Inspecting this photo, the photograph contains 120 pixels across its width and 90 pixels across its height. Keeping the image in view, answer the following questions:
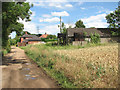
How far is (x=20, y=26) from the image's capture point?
32.2 m

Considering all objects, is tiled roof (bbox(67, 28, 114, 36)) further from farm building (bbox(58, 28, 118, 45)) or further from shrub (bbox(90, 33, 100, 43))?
shrub (bbox(90, 33, 100, 43))

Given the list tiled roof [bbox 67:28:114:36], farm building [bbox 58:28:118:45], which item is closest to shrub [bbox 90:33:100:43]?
farm building [bbox 58:28:118:45]

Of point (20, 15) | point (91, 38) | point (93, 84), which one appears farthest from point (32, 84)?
point (91, 38)

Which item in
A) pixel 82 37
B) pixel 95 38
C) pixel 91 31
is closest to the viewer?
pixel 95 38

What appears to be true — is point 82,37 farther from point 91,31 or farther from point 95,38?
point 91,31

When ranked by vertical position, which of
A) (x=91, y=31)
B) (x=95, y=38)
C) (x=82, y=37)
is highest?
(x=91, y=31)

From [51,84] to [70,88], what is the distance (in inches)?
50.4

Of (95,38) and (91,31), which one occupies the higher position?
(91,31)

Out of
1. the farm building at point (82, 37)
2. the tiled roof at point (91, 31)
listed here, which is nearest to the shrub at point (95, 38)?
the farm building at point (82, 37)

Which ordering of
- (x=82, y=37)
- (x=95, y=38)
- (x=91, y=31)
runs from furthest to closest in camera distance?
(x=91, y=31)
(x=82, y=37)
(x=95, y=38)

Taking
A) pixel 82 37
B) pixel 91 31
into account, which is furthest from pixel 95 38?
pixel 91 31

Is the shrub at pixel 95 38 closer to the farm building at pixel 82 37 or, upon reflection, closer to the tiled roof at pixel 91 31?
the farm building at pixel 82 37

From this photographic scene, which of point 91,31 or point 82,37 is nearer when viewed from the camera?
point 82,37

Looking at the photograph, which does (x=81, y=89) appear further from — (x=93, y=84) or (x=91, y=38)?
(x=91, y=38)
